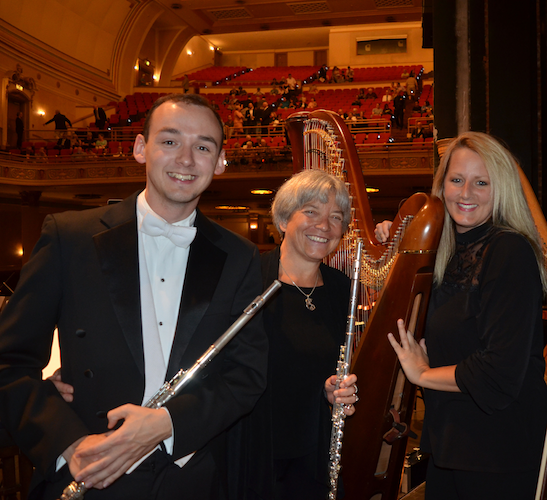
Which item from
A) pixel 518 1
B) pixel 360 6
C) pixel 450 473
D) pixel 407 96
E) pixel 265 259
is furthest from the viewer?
pixel 360 6

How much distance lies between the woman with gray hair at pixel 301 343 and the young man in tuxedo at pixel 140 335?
345 mm

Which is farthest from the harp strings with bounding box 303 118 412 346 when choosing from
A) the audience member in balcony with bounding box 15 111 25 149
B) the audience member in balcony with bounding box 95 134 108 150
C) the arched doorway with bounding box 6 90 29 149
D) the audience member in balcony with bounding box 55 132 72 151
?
the arched doorway with bounding box 6 90 29 149

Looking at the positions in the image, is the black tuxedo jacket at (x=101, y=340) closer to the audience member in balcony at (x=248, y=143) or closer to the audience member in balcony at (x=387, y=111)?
the audience member in balcony at (x=248, y=143)

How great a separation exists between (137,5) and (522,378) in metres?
18.4

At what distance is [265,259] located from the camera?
1.99 m

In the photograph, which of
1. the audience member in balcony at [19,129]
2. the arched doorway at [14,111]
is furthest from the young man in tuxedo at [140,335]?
the arched doorway at [14,111]

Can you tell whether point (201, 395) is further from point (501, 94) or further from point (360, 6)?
point (360, 6)

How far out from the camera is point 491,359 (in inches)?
52.7

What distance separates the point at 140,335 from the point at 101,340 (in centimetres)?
10

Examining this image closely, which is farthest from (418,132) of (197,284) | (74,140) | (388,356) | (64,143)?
(197,284)

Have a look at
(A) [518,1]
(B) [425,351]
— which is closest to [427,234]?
(B) [425,351]

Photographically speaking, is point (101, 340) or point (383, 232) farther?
point (383, 232)

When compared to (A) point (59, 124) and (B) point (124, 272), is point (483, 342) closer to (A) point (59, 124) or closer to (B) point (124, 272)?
(B) point (124, 272)

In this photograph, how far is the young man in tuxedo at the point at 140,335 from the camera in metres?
1.13
